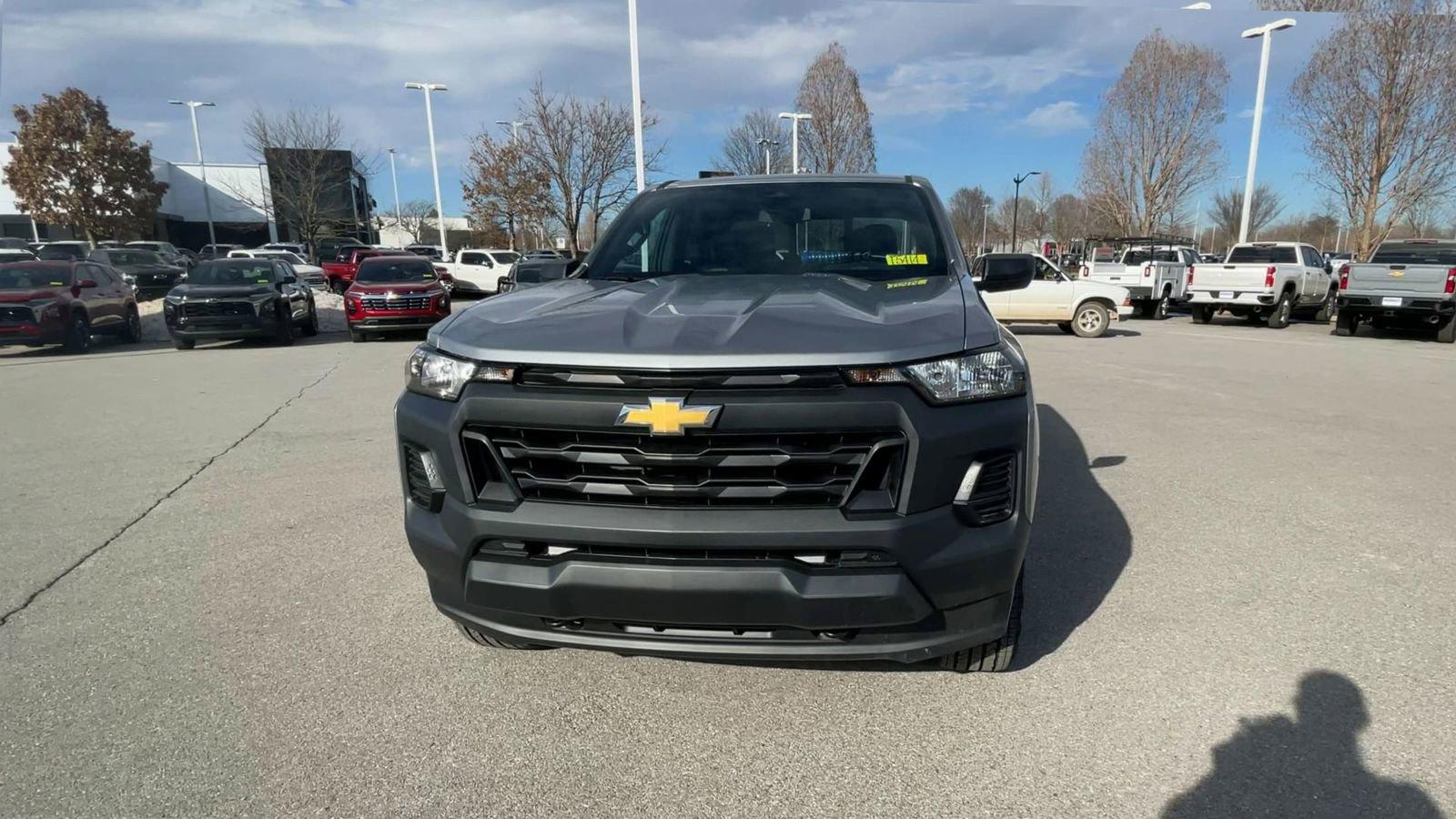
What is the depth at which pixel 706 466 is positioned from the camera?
7.20ft

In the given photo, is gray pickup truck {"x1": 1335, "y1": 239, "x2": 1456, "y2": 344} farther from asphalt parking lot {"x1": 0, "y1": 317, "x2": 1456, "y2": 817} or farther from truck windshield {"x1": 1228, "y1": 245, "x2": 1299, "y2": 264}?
asphalt parking lot {"x1": 0, "y1": 317, "x2": 1456, "y2": 817}

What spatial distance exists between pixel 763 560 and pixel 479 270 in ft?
88.2

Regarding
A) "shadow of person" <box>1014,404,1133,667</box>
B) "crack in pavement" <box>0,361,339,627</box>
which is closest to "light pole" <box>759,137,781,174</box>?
"crack in pavement" <box>0,361,339,627</box>

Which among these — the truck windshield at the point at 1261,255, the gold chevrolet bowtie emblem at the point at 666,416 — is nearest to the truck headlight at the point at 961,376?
the gold chevrolet bowtie emblem at the point at 666,416

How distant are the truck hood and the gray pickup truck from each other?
54.8ft

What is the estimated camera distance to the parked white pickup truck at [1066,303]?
16.5 m

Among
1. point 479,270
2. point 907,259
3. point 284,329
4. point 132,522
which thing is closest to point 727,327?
point 907,259

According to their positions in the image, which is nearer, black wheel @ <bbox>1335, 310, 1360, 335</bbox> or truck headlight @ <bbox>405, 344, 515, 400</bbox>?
truck headlight @ <bbox>405, 344, 515, 400</bbox>

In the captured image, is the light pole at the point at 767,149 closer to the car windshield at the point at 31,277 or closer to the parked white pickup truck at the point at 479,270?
→ the parked white pickup truck at the point at 479,270

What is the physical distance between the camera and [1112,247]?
2561 centimetres

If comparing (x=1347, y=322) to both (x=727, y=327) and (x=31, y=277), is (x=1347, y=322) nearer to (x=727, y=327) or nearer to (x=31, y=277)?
(x=727, y=327)

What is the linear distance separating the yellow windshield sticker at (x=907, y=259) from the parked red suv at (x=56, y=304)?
15621 millimetres

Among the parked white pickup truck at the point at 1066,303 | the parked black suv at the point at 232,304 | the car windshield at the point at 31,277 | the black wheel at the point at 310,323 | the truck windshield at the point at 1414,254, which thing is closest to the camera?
the car windshield at the point at 31,277

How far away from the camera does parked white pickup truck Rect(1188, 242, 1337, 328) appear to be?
17.7 metres
